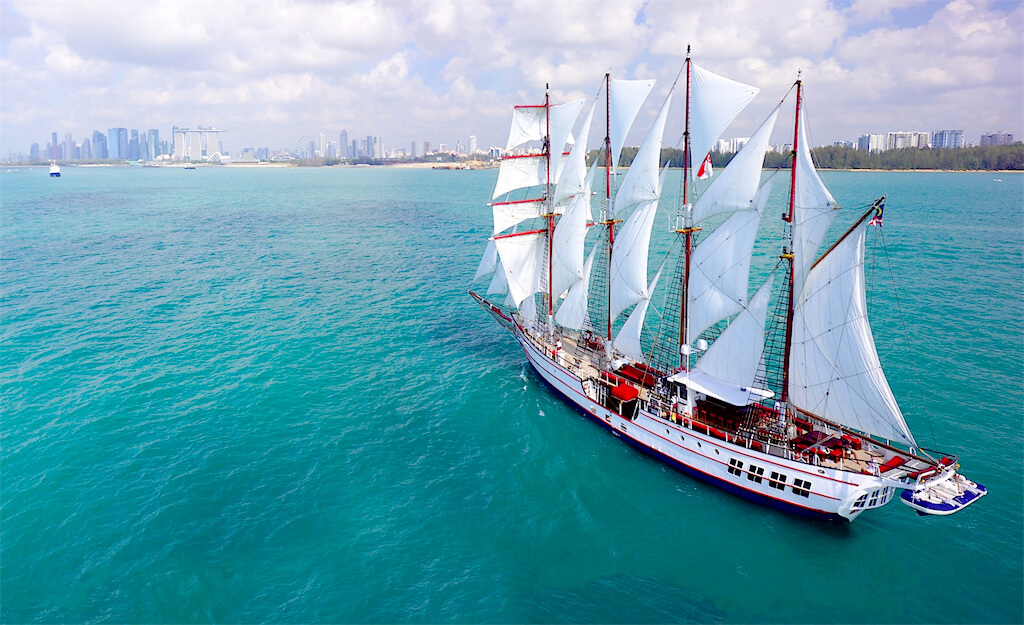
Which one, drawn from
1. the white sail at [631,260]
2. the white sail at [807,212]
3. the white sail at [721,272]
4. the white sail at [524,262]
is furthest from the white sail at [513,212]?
the white sail at [807,212]

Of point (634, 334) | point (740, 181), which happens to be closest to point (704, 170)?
point (740, 181)

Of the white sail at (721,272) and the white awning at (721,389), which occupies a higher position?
the white sail at (721,272)

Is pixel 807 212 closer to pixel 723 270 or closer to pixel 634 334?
pixel 723 270

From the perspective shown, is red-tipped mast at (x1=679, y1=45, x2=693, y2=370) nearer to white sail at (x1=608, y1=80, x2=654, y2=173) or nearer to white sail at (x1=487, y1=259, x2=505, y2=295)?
white sail at (x1=608, y1=80, x2=654, y2=173)

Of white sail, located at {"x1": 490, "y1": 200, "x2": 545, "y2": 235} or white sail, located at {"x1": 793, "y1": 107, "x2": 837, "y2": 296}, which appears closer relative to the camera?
white sail, located at {"x1": 793, "y1": 107, "x2": 837, "y2": 296}

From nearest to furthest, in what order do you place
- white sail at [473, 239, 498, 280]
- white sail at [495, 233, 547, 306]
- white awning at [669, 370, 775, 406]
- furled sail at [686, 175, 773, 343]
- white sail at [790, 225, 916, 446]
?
white sail at [790, 225, 916, 446]
furled sail at [686, 175, 773, 343]
white awning at [669, 370, 775, 406]
white sail at [495, 233, 547, 306]
white sail at [473, 239, 498, 280]

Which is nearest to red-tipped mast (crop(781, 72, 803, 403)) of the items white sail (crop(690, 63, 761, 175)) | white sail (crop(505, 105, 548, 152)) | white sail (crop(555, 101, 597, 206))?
white sail (crop(690, 63, 761, 175))

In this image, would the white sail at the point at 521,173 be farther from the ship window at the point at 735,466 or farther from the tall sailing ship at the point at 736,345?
the ship window at the point at 735,466
